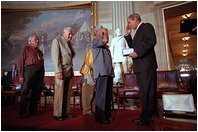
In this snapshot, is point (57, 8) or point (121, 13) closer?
Result: point (121, 13)

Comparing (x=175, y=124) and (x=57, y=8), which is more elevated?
Result: (x=57, y=8)

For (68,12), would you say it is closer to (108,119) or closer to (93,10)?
(93,10)

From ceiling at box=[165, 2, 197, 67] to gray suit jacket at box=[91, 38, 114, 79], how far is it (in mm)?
3936

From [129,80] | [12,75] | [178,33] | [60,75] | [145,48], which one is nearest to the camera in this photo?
[145,48]

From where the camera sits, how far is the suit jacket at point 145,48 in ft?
6.31

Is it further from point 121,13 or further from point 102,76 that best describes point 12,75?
point 102,76

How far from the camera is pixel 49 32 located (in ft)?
20.7

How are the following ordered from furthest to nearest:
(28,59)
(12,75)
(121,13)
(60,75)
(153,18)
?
(121,13) < (12,75) < (153,18) < (28,59) < (60,75)

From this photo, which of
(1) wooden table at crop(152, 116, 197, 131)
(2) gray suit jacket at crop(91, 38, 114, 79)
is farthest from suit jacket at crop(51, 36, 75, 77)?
(1) wooden table at crop(152, 116, 197, 131)

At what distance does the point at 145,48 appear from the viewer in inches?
75.2

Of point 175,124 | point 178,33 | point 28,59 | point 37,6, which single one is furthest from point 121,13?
point 175,124

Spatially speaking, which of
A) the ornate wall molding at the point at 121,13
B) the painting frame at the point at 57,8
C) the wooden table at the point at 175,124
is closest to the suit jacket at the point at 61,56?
the wooden table at the point at 175,124

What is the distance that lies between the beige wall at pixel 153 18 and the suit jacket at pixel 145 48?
3369 mm

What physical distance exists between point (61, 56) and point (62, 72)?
233mm
